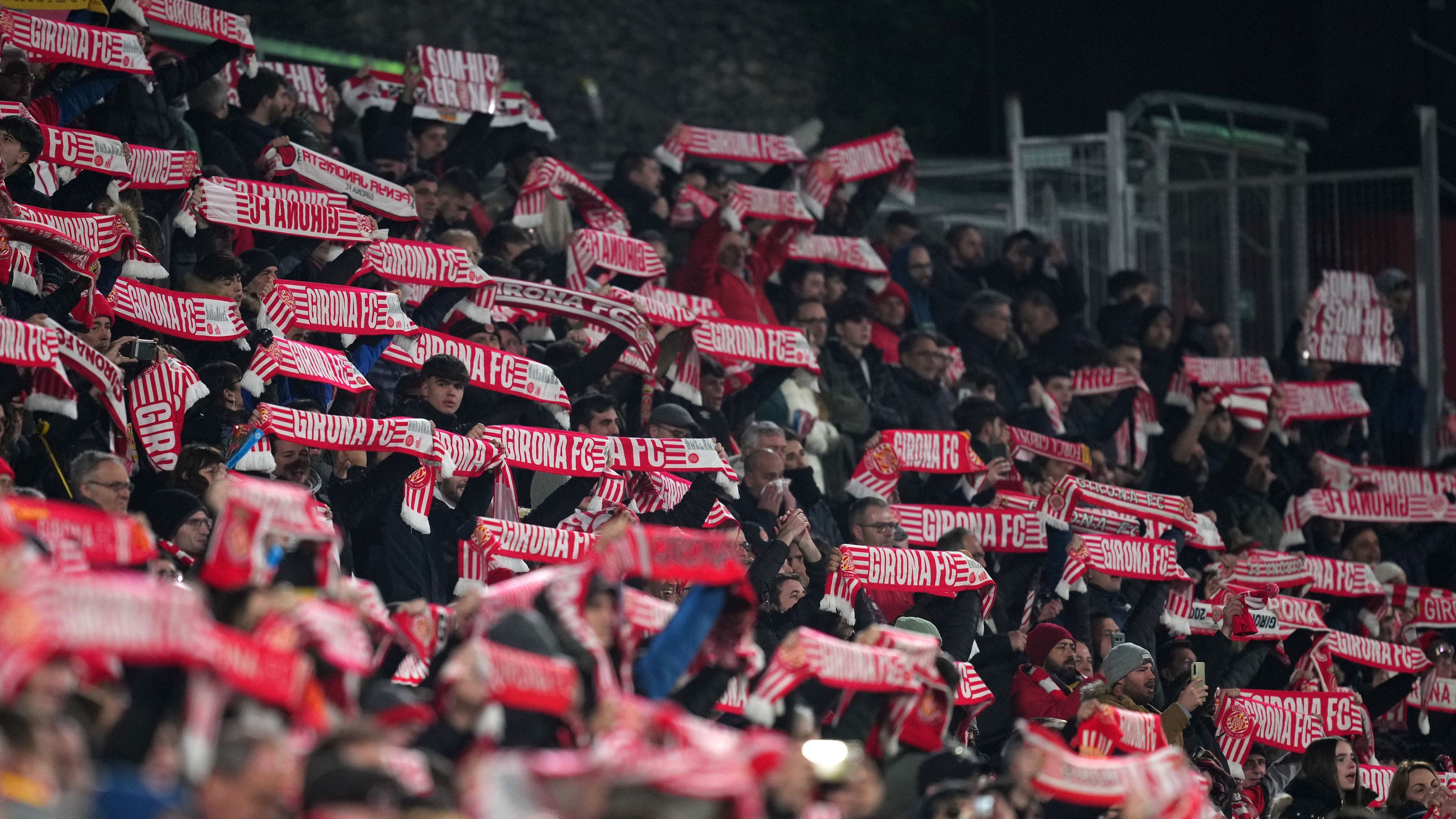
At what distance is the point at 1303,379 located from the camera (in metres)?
13.6

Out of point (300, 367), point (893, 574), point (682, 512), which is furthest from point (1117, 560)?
point (300, 367)

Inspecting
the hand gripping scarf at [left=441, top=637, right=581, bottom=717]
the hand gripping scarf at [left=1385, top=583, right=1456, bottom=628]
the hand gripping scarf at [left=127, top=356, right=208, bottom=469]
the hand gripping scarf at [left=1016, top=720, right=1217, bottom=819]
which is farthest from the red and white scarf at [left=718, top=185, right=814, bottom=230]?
the hand gripping scarf at [left=441, top=637, right=581, bottom=717]

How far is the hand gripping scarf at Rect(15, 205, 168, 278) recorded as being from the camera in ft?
25.8

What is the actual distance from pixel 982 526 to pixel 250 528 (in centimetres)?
524

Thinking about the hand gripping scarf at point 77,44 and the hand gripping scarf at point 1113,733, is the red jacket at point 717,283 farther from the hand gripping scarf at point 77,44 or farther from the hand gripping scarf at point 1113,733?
the hand gripping scarf at point 1113,733

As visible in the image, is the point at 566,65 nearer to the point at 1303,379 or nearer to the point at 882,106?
the point at 882,106

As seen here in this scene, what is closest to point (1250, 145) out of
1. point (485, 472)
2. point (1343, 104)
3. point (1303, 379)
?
point (1343, 104)

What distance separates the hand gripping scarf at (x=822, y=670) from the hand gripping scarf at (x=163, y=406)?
2406mm

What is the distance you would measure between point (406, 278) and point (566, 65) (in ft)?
27.5

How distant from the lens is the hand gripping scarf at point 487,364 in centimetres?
896

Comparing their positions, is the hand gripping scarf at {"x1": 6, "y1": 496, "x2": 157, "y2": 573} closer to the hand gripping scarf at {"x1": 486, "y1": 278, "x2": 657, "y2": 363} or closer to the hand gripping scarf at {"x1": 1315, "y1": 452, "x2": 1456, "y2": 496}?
the hand gripping scarf at {"x1": 486, "y1": 278, "x2": 657, "y2": 363}

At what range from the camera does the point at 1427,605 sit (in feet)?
38.3

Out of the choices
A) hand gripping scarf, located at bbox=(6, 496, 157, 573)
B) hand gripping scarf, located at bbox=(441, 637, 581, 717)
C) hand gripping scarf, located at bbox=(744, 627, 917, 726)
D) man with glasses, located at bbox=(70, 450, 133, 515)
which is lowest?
hand gripping scarf, located at bbox=(744, 627, 917, 726)

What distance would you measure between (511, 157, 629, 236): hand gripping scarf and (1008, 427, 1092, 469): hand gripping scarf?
2.42 m
